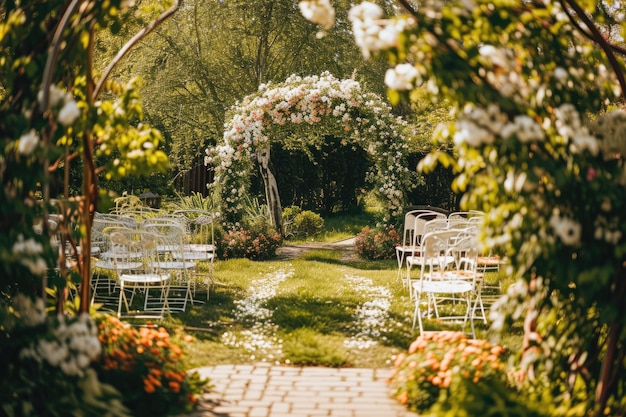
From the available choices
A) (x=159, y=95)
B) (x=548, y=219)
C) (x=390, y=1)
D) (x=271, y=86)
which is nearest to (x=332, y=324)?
(x=548, y=219)

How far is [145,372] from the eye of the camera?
4.22 meters

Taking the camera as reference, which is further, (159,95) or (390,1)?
(390,1)

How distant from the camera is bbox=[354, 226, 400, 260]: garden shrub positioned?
12.0 meters

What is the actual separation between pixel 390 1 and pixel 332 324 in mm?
13240

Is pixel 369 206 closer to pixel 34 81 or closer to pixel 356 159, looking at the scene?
pixel 356 159

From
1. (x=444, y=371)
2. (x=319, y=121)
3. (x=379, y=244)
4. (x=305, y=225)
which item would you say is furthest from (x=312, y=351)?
(x=305, y=225)

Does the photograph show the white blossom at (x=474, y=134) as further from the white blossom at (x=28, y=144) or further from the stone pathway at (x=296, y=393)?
the stone pathway at (x=296, y=393)

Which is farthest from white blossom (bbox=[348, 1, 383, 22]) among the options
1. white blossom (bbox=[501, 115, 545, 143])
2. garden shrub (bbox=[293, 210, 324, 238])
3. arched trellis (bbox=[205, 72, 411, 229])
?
garden shrub (bbox=[293, 210, 324, 238])

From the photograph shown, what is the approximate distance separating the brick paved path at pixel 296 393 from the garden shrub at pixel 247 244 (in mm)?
6655

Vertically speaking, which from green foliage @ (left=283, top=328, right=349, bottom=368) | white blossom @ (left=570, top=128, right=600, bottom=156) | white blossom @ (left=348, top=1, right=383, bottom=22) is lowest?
green foliage @ (left=283, top=328, right=349, bottom=368)

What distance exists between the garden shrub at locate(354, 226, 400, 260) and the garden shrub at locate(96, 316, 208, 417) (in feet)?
24.3

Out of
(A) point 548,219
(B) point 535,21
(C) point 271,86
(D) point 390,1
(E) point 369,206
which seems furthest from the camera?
(E) point 369,206

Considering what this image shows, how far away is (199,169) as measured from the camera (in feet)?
63.6

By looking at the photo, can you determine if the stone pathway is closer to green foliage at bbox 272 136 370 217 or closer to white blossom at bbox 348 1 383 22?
white blossom at bbox 348 1 383 22
